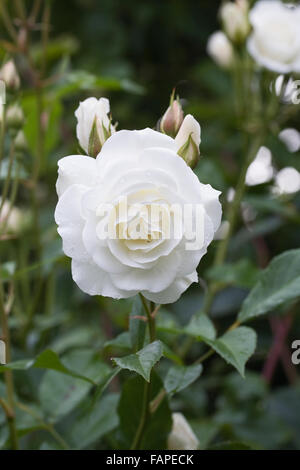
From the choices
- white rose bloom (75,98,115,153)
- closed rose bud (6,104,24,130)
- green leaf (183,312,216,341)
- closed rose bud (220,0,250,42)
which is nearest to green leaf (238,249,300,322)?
green leaf (183,312,216,341)

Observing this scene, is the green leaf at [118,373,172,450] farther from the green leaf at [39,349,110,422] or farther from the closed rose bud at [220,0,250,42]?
the closed rose bud at [220,0,250,42]

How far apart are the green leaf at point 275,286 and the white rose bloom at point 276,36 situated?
40cm

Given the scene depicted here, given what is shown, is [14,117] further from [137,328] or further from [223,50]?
[223,50]

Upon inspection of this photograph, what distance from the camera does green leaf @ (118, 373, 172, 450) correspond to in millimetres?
745

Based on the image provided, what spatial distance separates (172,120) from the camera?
0.66 meters

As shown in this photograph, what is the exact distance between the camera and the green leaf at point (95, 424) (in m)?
0.83

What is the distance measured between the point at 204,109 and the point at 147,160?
0.90 metres

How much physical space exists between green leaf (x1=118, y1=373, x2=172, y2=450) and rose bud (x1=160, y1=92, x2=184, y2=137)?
28 centimetres

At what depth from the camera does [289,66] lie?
3.41ft

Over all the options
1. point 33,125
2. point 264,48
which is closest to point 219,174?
point 264,48

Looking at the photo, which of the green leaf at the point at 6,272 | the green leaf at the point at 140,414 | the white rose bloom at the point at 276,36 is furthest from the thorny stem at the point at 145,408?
the white rose bloom at the point at 276,36

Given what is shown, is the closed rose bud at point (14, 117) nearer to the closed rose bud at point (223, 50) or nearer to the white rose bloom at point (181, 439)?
the white rose bloom at point (181, 439)

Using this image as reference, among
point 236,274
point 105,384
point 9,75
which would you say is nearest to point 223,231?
point 236,274
